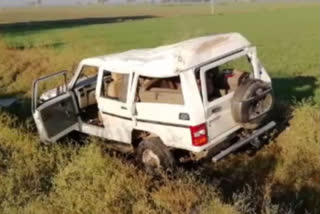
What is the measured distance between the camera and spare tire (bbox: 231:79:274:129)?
7.23 metres

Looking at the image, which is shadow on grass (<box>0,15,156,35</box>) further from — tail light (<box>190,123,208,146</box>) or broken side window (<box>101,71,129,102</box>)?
tail light (<box>190,123,208,146</box>)

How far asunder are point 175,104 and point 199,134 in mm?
565

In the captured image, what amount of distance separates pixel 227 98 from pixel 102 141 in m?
2.44

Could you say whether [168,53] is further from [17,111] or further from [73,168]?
[17,111]

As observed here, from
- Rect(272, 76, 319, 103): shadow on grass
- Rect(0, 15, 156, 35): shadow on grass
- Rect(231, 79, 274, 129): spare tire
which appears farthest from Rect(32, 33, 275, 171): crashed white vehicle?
Rect(0, 15, 156, 35): shadow on grass

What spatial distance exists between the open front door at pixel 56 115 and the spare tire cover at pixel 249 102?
2.99 metres

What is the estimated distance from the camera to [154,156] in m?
7.50

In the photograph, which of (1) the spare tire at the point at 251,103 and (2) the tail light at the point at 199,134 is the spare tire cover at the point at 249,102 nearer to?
(1) the spare tire at the point at 251,103

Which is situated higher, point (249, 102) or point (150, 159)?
point (249, 102)

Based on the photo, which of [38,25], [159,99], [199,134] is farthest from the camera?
[38,25]

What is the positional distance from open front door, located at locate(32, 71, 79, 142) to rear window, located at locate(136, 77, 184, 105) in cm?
156

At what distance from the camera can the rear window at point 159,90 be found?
729 centimetres

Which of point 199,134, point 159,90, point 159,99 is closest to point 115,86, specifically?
point 159,90

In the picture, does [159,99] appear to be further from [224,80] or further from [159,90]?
[224,80]
